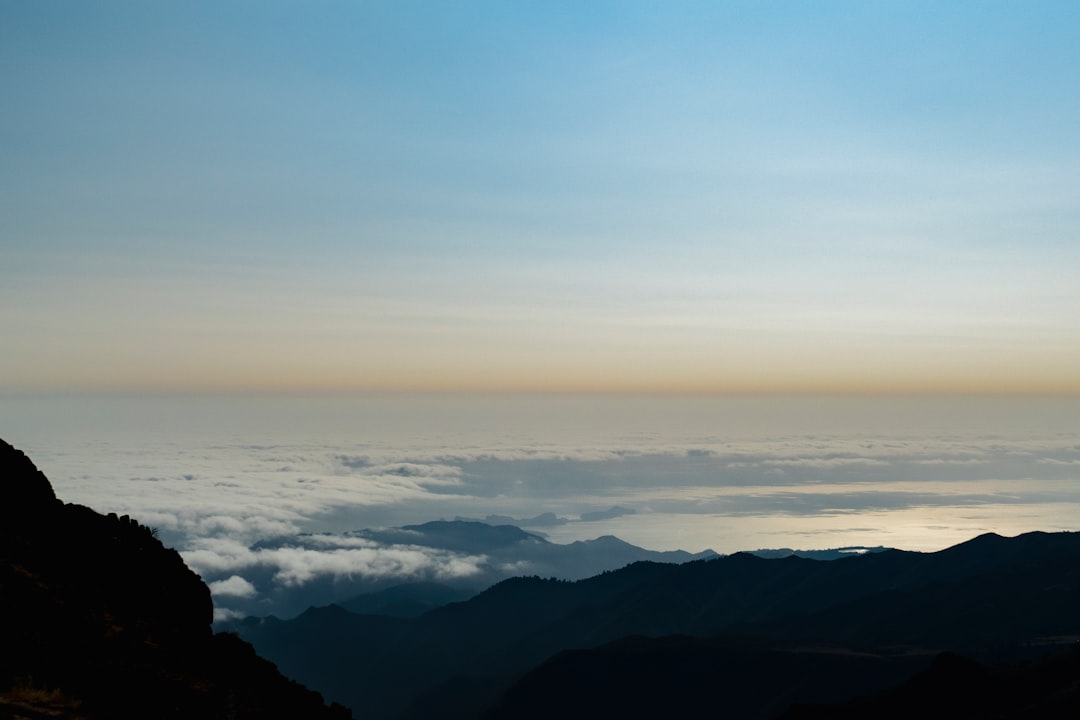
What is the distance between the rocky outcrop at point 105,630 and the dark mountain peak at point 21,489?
6cm

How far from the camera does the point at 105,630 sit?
110ft

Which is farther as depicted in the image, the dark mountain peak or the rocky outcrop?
the dark mountain peak

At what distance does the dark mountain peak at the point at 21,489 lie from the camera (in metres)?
40.4

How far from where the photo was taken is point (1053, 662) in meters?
123

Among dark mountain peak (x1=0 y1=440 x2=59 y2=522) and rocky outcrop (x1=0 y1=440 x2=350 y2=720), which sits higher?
dark mountain peak (x1=0 y1=440 x2=59 y2=522)

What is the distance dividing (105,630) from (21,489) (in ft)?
40.3

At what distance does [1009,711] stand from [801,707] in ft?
92.4

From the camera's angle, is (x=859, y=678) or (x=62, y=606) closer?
(x=62, y=606)

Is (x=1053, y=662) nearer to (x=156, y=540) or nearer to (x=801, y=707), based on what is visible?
(x=801, y=707)

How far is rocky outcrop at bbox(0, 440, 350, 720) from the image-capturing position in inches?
1148

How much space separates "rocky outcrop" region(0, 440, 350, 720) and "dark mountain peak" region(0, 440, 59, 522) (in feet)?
0.21

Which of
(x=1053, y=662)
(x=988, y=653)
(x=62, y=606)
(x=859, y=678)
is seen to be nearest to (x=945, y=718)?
(x=1053, y=662)

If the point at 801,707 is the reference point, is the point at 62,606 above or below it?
above

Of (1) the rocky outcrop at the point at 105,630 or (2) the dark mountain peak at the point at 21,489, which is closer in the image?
(1) the rocky outcrop at the point at 105,630
